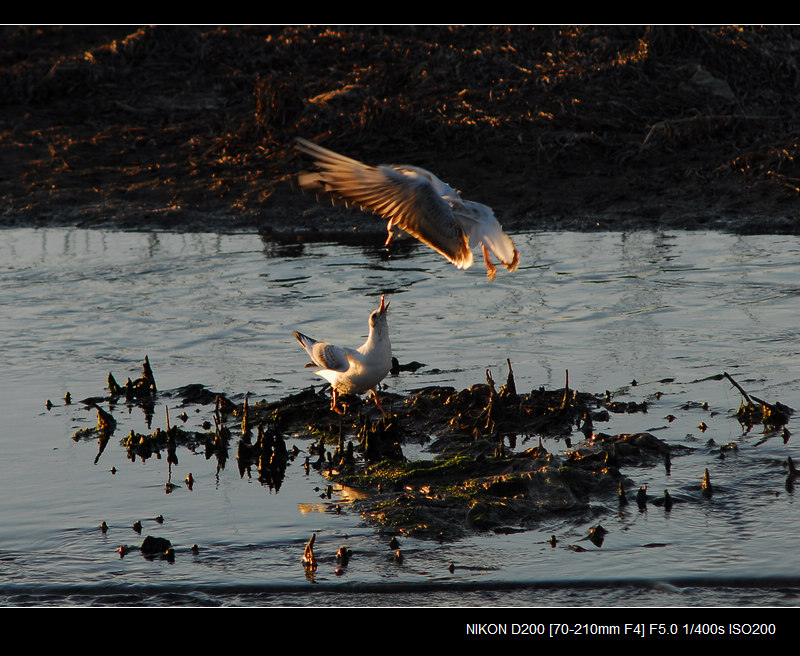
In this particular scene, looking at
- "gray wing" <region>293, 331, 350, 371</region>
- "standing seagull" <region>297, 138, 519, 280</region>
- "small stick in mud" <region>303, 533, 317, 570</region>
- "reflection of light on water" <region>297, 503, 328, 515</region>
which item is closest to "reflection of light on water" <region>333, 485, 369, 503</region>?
"reflection of light on water" <region>297, 503, 328, 515</region>

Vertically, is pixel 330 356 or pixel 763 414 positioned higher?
pixel 330 356

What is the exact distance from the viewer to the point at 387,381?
9273 mm

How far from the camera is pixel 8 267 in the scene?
13539mm

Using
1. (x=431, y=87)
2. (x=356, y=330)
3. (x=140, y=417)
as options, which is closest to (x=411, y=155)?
(x=431, y=87)

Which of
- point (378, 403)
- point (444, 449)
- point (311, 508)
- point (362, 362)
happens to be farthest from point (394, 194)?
point (311, 508)

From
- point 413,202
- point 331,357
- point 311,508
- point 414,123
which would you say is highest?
point 414,123

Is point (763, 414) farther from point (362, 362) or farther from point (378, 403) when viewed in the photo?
point (362, 362)

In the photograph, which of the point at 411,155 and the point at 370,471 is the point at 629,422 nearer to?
the point at 370,471

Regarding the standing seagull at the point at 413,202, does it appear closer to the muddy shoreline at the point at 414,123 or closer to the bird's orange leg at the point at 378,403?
the bird's orange leg at the point at 378,403

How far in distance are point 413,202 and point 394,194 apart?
0.49 feet

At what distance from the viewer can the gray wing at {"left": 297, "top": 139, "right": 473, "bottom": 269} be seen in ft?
25.2

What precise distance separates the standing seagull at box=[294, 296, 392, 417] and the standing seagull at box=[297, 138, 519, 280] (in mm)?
636

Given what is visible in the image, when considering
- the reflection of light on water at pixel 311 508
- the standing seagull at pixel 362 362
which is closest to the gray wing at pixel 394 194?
the standing seagull at pixel 362 362

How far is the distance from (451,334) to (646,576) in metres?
4.96
